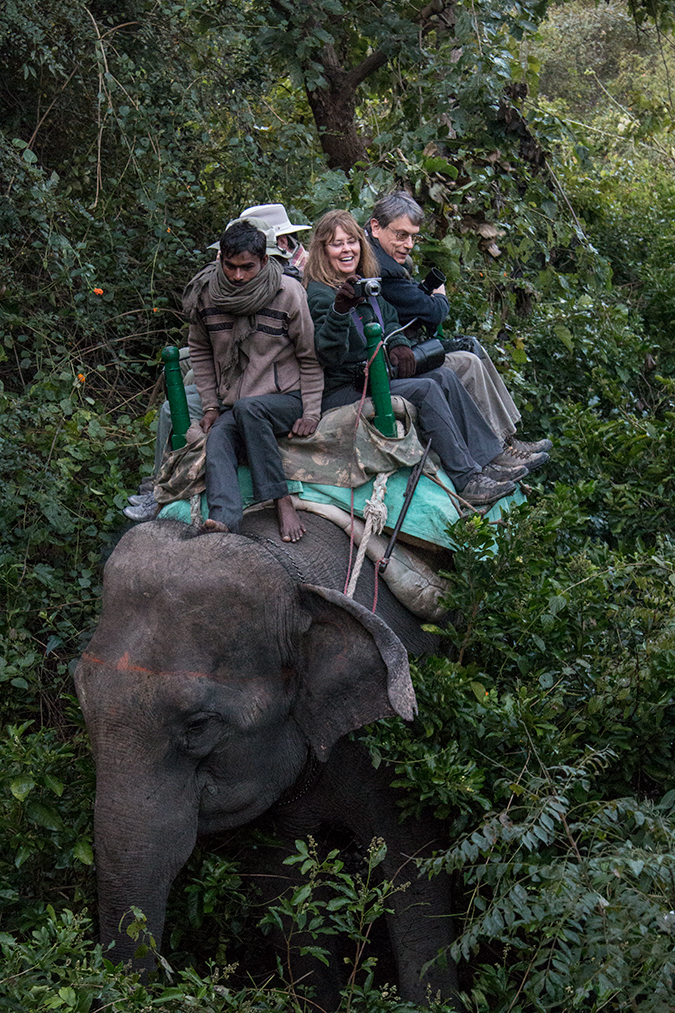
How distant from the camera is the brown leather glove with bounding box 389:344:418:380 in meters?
4.52

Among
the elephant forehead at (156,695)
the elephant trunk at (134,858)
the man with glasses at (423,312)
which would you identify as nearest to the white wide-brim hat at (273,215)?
the man with glasses at (423,312)

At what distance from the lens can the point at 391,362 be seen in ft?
14.9

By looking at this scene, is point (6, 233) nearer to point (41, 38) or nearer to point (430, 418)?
point (41, 38)

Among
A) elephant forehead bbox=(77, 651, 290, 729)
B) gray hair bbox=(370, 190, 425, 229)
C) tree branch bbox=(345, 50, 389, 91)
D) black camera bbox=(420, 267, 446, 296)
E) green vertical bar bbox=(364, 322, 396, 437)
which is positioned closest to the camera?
elephant forehead bbox=(77, 651, 290, 729)

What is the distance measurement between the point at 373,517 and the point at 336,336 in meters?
0.66

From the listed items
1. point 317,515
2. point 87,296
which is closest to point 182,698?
point 317,515

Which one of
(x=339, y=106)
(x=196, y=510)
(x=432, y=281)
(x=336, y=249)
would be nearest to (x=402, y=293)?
(x=432, y=281)

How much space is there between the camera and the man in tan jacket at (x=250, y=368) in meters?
3.88

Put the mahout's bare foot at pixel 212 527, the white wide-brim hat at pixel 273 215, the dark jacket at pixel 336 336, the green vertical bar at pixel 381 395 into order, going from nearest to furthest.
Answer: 1. the mahout's bare foot at pixel 212 527
2. the dark jacket at pixel 336 336
3. the green vertical bar at pixel 381 395
4. the white wide-brim hat at pixel 273 215

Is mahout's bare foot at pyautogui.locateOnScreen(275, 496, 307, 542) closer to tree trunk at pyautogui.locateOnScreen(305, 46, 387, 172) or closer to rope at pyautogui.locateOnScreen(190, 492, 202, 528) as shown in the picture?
rope at pyautogui.locateOnScreen(190, 492, 202, 528)

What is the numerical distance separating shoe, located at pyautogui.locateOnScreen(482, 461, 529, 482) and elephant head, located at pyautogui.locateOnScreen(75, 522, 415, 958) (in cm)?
111

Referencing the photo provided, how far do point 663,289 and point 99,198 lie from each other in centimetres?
376

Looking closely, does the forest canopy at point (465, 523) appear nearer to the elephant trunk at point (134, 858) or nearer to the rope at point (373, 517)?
the elephant trunk at point (134, 858)

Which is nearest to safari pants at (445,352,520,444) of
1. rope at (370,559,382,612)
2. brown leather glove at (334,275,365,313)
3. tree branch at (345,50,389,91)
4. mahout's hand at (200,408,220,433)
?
brown leather glove at (334,275,365,313)
